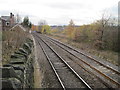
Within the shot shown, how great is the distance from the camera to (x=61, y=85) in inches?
298

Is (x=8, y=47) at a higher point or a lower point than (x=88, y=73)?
higher

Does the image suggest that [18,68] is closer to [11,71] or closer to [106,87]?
[11,71]

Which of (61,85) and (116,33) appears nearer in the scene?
(61,85)

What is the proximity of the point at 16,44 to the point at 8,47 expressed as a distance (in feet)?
4.10

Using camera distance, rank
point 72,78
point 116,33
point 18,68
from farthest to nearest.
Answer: point 116,33, point 72,78, point 18,68

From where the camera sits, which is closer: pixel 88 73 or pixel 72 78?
pixel 72 78

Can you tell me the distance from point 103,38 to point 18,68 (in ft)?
97.4

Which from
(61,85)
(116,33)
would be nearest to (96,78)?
(61,85)

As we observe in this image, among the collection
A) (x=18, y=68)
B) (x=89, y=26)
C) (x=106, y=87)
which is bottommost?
Answer: (x=106, y=87)

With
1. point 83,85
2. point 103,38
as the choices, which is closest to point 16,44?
point 83,85

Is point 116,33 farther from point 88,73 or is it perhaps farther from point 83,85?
point 83,85

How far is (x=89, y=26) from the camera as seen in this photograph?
4025 centimetres

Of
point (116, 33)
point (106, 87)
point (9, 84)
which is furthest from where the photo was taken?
point (116, 33)

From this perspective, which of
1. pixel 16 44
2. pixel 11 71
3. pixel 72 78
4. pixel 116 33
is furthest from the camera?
pixel 116 33
